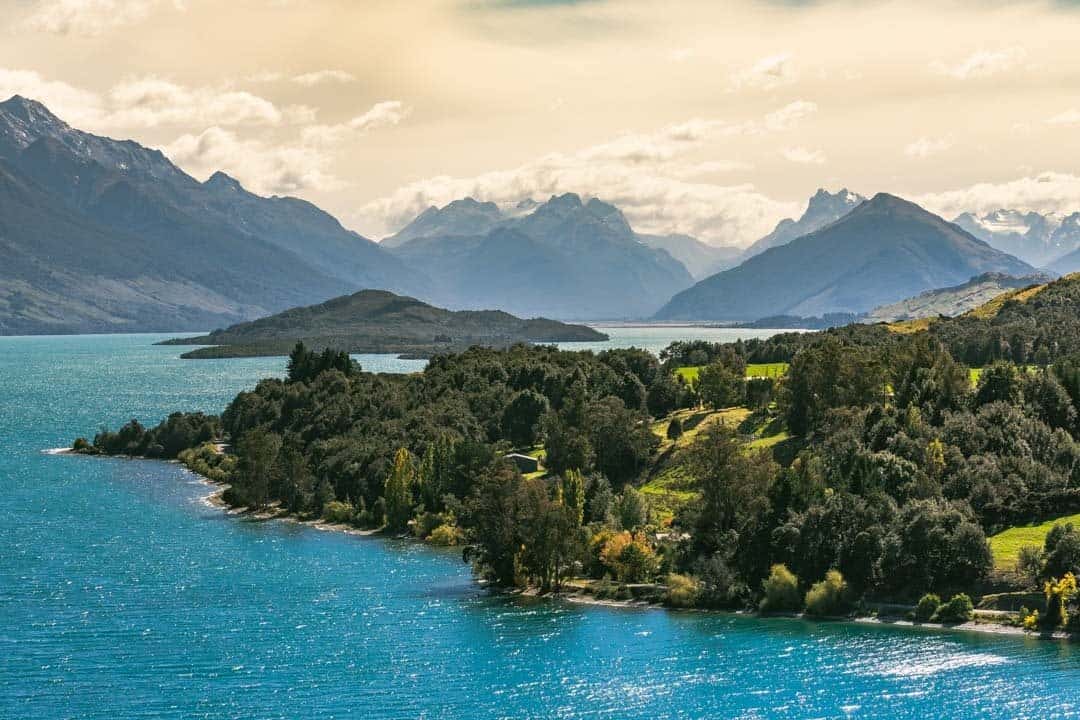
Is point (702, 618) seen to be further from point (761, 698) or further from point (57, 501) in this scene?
point (57, 501)

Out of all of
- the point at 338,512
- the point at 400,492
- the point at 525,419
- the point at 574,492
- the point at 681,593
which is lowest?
the point at 681,593

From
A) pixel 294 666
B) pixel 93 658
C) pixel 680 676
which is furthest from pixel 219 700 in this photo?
pixel 680 676

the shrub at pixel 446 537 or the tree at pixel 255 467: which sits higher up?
the tree at pixel 255 467

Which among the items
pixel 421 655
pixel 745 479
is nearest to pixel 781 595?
pixel 745 479

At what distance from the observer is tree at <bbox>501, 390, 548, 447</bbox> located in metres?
176

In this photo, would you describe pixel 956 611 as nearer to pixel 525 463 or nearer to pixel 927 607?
pixel 927 607

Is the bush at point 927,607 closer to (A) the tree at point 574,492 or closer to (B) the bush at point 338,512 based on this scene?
(A) the tree at point 574,492

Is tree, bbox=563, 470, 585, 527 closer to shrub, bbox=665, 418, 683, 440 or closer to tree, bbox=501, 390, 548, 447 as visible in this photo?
shrub, bbox=665, 418, 683, 440

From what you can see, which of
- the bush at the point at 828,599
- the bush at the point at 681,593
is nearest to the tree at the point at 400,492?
the bush at the point at 681,593

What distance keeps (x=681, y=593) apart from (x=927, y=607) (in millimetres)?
18826

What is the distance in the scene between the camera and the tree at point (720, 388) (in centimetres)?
17375

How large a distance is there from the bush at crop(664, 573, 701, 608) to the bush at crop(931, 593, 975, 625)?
18.5 metres

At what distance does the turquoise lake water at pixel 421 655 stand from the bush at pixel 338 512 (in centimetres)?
2501

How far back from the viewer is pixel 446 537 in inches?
5226
